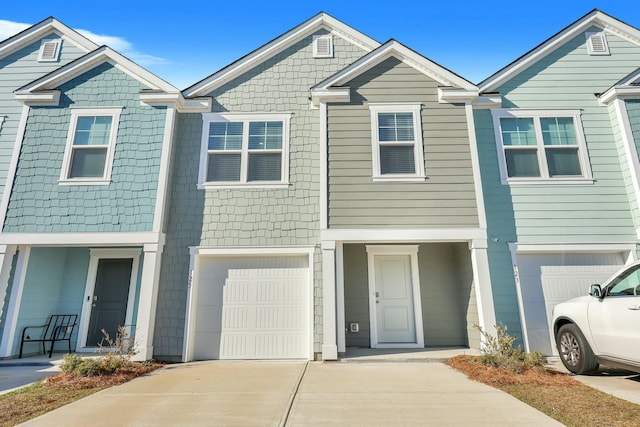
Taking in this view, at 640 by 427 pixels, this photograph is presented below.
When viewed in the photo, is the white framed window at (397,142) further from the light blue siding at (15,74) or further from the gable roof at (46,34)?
the light blue siding at (15,74)

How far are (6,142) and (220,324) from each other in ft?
22.7

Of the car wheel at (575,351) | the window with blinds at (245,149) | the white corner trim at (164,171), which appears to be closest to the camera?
the car wheel at (575,351)

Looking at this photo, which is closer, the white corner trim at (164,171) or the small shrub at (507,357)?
the small shrub at (507,357)

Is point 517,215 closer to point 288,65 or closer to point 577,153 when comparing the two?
point 577,153

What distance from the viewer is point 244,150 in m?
8.31

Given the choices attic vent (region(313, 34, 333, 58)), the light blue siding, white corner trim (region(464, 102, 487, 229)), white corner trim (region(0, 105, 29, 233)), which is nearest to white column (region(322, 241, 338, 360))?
white corner trim (region(464, 102, 487, 229))

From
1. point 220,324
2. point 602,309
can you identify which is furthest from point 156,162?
point 602,309

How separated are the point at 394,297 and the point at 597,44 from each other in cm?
840

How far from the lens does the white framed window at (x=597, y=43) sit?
9.03 m

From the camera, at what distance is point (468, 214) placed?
7.53 metres

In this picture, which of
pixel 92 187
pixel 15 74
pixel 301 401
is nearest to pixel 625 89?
pixel 301 401

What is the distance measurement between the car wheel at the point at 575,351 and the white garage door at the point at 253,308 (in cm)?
461

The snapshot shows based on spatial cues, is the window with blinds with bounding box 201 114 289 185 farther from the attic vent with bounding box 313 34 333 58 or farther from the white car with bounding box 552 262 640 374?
the white car with bounding box 552 262 640 374

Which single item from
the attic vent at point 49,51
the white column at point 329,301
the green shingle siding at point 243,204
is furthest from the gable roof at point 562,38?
the attic vent at point 49,51
